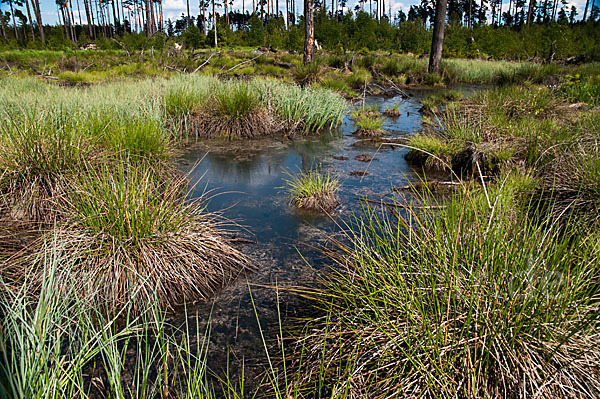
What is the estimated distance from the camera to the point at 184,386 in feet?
6.88

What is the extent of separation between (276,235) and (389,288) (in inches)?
78.8

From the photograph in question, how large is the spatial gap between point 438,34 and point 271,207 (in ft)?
42.5

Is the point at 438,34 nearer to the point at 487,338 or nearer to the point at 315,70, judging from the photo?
Result: the point at 315,70

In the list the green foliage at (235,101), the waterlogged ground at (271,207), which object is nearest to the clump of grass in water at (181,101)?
the green foliage at (235,101)

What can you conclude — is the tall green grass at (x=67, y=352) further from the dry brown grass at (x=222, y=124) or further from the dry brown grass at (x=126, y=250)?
the dry brown grass at (x=222, y=124)

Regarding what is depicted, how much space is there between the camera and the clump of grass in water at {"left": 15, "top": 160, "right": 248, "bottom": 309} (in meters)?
2.63

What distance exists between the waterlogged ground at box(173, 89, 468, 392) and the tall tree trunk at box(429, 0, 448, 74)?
22.4 feet

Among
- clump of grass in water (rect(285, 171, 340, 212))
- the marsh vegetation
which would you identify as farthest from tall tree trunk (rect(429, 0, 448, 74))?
clump of grass in water (rect(285, 171, 340, 212))

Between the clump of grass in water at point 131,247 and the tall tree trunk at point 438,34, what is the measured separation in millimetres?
13892

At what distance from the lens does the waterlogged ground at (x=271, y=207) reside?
2.59 m

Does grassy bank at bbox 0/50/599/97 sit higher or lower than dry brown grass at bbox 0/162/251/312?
higher

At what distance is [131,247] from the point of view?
2.72 metres

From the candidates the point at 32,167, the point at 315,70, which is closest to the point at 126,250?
the point at 32,167

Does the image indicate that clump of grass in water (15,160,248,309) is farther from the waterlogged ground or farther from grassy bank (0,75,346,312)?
the waterlogged ground
